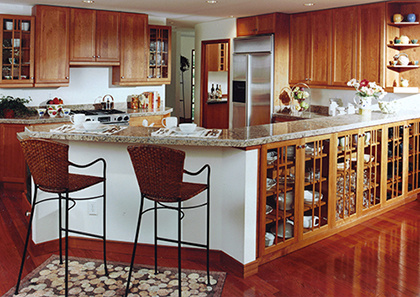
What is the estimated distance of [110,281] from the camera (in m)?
2.89

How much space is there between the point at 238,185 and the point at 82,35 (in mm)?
3759

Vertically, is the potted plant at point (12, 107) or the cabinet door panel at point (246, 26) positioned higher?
the cabinet door panel at point (246, 26)

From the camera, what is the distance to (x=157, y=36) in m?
6.38

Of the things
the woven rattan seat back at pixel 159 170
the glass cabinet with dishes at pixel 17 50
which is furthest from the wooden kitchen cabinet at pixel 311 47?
the woven rattan seat back at pixel 159 170

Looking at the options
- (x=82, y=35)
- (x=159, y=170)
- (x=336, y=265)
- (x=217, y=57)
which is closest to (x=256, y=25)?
(x=217, y=57)

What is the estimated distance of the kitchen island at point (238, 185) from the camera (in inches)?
117

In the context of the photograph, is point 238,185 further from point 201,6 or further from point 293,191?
point 201,6

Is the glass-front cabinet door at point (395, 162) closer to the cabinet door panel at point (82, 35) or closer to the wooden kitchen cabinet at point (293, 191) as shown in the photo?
the wooden kitchen cabinet at point (293, 191)

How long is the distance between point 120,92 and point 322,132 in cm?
388

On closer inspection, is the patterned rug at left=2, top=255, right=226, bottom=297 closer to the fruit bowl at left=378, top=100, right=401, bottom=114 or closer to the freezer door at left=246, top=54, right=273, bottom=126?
the fruit bowl at left=378, top=100, right=401, bottom=114

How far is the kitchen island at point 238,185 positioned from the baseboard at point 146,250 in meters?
0.04

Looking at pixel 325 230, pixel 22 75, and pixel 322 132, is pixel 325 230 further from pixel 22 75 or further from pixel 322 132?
pixel 22 75

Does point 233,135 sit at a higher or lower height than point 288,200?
higher

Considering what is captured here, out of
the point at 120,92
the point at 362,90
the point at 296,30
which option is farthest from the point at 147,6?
the point at 362,90
